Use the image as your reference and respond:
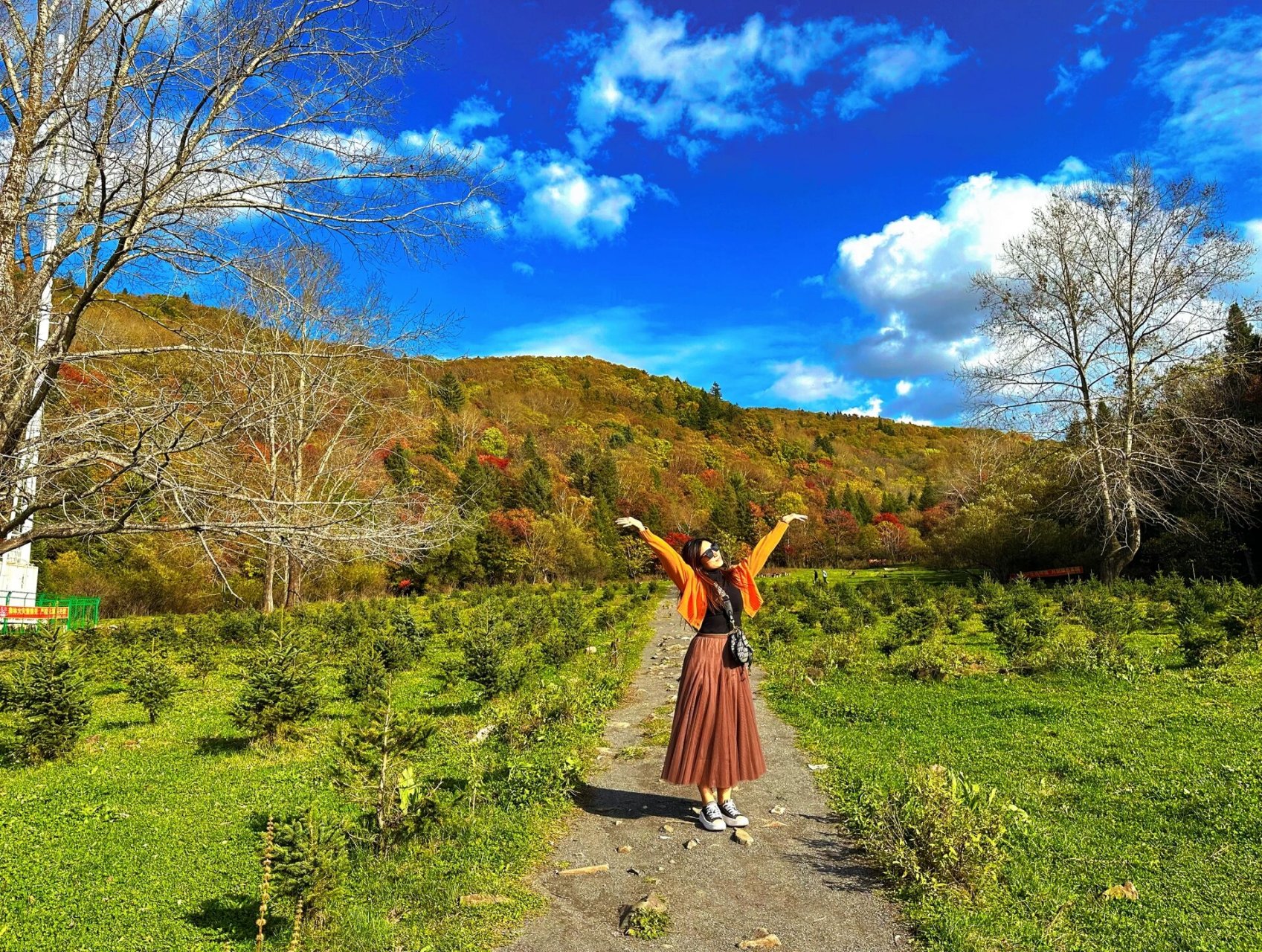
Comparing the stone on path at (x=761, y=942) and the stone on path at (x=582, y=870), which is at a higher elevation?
the stone on path at (x=761, y=942)

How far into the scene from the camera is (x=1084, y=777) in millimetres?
5617

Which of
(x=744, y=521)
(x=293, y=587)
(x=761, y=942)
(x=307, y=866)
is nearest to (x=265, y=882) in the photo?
(x=307, y=866)

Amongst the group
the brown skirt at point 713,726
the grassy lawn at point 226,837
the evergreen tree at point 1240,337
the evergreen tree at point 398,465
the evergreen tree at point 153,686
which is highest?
the evergreen tree at point 1240,337

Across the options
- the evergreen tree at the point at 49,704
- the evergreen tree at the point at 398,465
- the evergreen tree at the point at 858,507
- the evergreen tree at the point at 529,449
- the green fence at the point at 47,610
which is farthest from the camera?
the evergreen tree at the point at 858,507

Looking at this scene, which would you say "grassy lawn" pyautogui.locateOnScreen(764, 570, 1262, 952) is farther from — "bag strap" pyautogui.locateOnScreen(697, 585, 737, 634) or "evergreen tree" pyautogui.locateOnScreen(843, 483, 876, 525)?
"evergreen tree" pyautogui.locateOnScreen(843, 483, 876, 525)

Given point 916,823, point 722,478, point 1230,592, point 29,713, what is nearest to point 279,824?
point 916,823

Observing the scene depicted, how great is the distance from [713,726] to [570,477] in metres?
51.1

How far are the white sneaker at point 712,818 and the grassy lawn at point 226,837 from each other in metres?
1.03

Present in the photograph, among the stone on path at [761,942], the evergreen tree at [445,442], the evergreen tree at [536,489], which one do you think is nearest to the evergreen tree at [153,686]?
the stone on path at [761,942]

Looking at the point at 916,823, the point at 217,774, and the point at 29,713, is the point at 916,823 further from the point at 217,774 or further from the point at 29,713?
the point at 29,713

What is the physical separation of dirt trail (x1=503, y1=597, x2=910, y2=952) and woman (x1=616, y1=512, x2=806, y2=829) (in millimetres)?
343

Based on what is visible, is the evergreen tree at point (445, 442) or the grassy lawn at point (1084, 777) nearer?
the grassy lawn at point (1084, 777)

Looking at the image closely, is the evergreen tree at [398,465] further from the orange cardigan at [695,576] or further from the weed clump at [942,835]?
the weed clump at [942,835]

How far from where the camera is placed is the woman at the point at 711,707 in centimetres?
467
